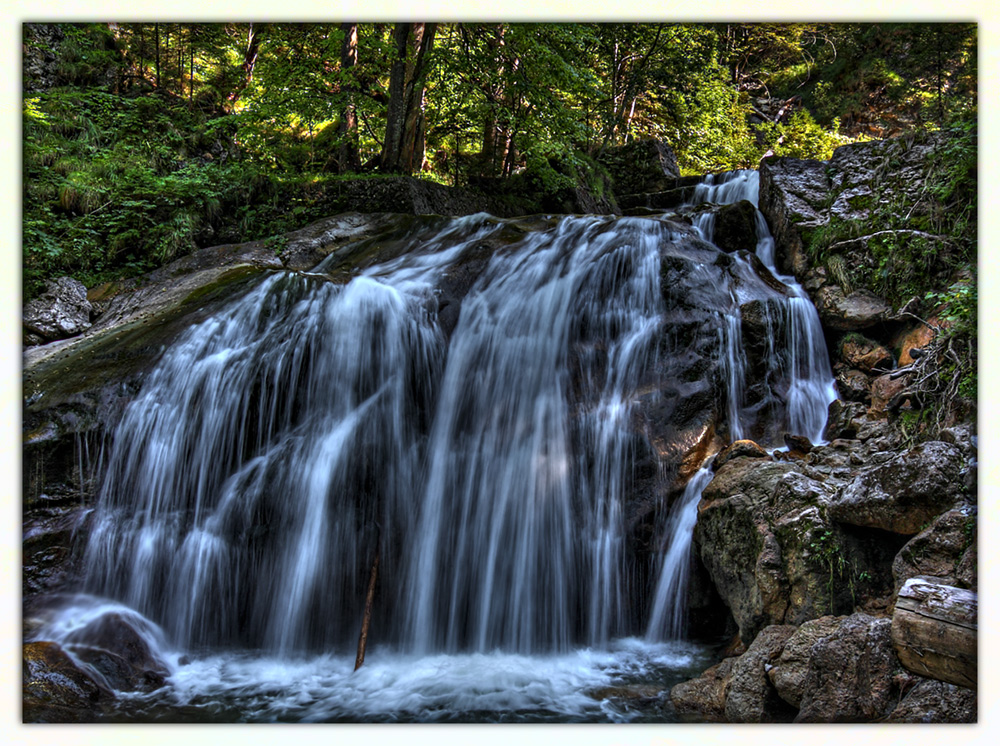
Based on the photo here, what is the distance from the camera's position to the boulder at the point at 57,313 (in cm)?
652

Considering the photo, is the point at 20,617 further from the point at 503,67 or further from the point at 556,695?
the point at 503,67

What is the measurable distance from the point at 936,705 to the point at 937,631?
12.9 inches

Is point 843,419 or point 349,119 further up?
point 349,119

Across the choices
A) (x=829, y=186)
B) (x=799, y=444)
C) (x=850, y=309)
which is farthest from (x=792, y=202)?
(x=799, y=444)

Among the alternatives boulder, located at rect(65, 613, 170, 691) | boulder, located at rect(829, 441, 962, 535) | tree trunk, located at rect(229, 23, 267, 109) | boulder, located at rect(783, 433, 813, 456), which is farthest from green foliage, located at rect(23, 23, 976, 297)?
boulder, located at rect(65, 613, 170, 691)

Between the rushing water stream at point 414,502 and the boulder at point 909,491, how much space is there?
134 centimetres

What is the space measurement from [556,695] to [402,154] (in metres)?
8.39

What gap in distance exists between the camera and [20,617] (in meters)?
4.13

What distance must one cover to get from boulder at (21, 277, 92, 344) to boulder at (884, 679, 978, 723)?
26.0 ft

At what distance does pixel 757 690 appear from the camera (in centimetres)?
310

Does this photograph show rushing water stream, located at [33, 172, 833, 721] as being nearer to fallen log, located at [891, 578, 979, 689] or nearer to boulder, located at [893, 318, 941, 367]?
boulder, located at [893, 318, 941, 367]

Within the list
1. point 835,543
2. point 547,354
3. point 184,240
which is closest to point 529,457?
point 547,354

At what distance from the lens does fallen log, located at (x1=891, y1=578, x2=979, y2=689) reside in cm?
234

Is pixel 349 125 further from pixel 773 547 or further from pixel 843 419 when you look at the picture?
pixel 773 547
